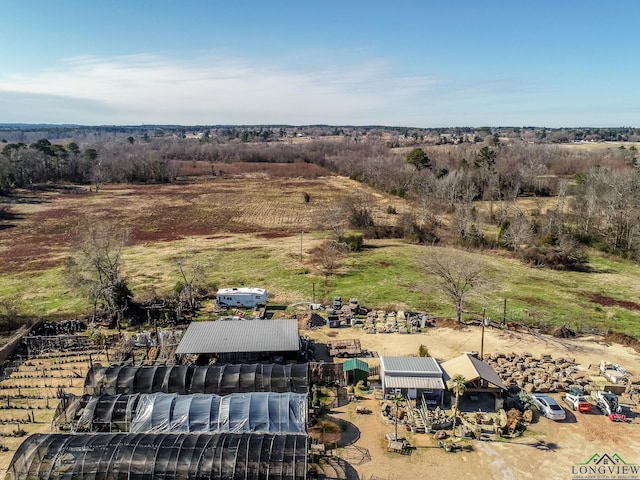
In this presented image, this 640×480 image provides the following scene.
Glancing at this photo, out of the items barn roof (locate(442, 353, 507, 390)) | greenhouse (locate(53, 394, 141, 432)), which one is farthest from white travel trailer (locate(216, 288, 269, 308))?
barn roof (locate(442, 353, 507, 390))

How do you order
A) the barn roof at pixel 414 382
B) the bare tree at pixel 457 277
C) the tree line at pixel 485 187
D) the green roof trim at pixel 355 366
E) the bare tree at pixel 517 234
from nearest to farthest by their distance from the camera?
1. the barn roof at pixel 414 382
2. the green roof trim at pixel 355 366
3. the bare tree at pixel 457 277
4. the bare tree at pixel 517 234
5. the tree line at pixel 485 187

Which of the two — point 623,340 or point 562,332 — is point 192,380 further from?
point 623,340

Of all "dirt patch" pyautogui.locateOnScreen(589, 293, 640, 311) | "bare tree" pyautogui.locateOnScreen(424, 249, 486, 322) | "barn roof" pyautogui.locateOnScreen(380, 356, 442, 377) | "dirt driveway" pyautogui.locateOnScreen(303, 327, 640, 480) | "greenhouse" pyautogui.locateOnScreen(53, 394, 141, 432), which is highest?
"bare tree" pyautogui.locateOnScreen(424, 249, 486, 322)

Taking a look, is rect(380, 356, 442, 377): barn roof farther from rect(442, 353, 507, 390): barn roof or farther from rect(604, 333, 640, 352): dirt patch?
rect(604, 333, 640, 352): dirt patch

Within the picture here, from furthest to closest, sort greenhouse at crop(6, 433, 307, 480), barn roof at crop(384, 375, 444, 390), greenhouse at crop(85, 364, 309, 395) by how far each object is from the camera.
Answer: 1. barn roof at crop(384, 375, 444, 390)
2. greenhouse at crop(85, 364, 309, 395)
3. greenhouse at crop(6, 433, 307, 480)

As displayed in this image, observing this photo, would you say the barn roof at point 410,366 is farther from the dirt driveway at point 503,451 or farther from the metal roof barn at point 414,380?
the dirt driveway at point 503,451

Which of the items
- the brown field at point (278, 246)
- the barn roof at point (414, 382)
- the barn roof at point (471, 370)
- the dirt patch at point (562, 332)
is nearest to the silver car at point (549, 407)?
the brown field at point (278, 246)
